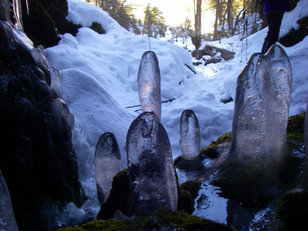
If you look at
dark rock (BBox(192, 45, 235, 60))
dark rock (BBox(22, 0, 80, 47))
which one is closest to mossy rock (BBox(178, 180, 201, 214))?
dark rock (BBox(22, 0, 80, 47))

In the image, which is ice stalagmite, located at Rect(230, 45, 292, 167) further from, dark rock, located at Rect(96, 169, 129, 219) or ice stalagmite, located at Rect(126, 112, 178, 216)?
dark rock, located at Rect(96, 169, 129, 219)

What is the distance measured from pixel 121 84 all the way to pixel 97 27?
4.66 meters

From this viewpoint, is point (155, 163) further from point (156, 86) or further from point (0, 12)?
point (0, 12)

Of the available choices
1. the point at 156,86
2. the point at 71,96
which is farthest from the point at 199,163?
the point at 71,96

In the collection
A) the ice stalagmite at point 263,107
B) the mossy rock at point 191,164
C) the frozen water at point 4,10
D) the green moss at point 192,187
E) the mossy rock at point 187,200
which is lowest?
the mossy rock at point 191,164

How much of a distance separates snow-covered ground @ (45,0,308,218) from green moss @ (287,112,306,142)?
1177 millimetres

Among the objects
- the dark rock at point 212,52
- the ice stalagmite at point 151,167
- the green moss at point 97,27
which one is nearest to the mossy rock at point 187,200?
the ice stalagmite at point 151,167

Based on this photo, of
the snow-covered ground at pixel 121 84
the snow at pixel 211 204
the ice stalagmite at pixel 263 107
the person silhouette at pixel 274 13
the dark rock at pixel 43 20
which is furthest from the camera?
the dark rock at pixel 43 20

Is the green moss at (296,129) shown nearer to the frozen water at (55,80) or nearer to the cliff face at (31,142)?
the cliff face at (31,142)

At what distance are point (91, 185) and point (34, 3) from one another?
4853 millimetres

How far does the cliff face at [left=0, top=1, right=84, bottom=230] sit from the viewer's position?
6.71 ft

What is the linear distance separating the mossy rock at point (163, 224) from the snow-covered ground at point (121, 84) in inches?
71.9

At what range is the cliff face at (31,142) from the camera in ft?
6.71

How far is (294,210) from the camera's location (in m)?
1.42
